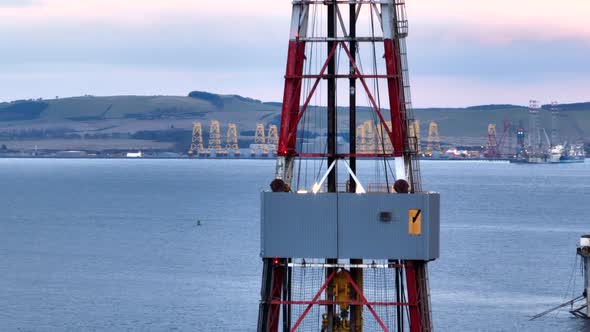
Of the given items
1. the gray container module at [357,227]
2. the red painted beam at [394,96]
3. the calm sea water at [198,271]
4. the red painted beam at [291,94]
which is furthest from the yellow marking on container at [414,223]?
the calm sea water at [198,271]

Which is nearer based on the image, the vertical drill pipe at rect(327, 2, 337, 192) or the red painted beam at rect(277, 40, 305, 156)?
the red painted beam at rect(277, 40, 305, 156)

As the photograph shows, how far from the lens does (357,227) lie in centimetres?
3812

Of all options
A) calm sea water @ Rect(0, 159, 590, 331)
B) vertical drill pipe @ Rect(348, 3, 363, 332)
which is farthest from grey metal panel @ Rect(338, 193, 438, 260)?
calm sea water @ Rect(0, 159, 590, 331)

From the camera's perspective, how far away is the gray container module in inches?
1499

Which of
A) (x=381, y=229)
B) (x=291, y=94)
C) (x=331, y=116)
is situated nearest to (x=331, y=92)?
(x=331, y=116)

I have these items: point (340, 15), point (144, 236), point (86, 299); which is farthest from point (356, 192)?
point (144, 236)

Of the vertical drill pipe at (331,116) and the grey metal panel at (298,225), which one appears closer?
the grey metal panel at (298,225)

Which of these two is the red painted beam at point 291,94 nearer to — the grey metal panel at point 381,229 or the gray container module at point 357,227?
the gray container module at point 357,227

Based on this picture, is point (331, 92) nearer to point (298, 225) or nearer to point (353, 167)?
point (353, 167)

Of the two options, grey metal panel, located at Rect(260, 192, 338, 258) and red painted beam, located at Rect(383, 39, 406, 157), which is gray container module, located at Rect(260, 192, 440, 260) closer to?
grey metal panel, located at Rect(260, 192, 338, 258)

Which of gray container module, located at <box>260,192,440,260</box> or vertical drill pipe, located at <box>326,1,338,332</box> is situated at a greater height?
vertical drill pipe, located at <box>326,1,338,332</box>

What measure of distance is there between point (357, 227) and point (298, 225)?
1532mm

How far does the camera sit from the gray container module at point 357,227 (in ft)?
125

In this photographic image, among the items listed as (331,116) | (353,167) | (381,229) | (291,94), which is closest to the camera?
(381,229)
